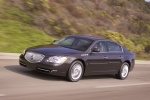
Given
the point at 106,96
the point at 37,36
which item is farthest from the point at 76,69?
the point at 37,36

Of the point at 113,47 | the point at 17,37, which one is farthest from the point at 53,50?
the point at 17,37

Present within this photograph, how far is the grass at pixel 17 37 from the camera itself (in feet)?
57.0

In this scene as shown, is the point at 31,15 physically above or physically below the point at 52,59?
above

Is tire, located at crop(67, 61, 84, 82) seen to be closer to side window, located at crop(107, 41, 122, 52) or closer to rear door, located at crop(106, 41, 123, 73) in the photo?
rear door, located at crop(106, 41, 123, 73)

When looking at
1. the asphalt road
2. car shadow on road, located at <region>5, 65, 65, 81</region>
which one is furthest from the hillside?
the asphalt road

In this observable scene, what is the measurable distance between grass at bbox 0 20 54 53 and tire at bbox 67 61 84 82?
230 inches

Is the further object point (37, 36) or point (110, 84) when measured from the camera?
point (37, 36)

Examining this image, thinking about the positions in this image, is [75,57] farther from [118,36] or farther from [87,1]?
[87,1]

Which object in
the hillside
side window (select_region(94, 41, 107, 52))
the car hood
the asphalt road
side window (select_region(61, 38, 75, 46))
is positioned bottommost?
the asphalt road

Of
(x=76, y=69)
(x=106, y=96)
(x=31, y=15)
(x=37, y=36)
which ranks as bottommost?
(x=106, y=96)

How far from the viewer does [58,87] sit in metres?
10.4

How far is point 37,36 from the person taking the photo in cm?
2080

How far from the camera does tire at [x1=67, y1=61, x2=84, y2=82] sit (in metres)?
11.2

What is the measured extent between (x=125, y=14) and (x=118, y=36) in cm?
1382
